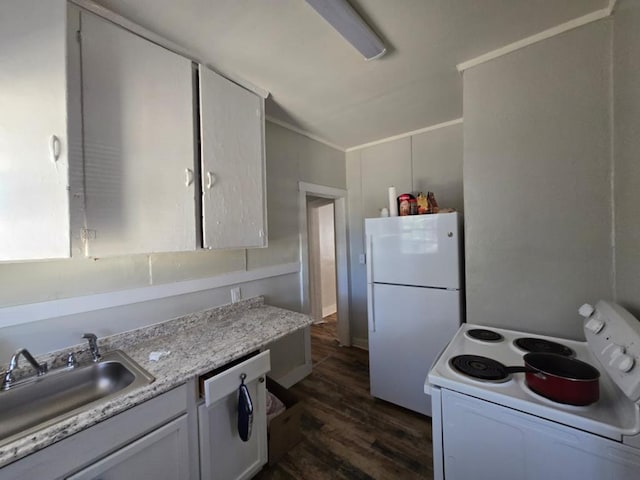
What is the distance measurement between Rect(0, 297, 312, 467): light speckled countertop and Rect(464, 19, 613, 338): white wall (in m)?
1.27

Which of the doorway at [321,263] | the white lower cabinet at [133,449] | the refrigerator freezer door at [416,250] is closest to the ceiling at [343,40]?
the refrigerator freezer door at [416,250]

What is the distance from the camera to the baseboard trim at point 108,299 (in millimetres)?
1148

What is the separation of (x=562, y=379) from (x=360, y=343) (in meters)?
2.56

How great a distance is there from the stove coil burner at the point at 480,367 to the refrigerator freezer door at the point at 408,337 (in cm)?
73

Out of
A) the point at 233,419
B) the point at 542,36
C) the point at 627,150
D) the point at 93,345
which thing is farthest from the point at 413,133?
the point at 93,345

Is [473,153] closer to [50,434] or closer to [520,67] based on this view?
[520,67]

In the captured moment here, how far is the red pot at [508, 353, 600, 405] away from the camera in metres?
0.84

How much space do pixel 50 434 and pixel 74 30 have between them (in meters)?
1.54

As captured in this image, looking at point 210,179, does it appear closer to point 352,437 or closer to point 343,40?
point 343,40

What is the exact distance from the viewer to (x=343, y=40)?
141cm

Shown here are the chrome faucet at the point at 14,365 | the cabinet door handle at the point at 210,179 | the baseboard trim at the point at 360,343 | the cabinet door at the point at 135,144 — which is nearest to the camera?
the chrome faucet at the point at 14,365

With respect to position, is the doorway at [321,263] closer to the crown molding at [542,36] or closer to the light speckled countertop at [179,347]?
the light speckled countertop at [179,347]

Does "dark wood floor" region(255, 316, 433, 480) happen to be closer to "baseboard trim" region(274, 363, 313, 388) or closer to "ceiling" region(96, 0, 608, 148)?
"baseboard trim" region(274, 363, 313, 388)

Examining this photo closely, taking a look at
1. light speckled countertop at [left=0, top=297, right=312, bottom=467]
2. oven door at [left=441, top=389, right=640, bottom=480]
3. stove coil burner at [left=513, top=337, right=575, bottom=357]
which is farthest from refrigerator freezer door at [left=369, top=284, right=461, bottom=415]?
oven door at [left=441, top=389, right=640, bottom=480]
